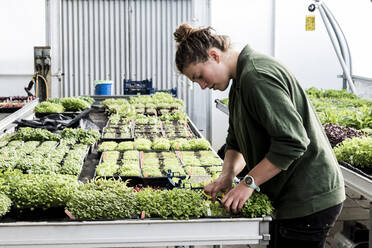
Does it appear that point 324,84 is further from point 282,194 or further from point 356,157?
point 282,194

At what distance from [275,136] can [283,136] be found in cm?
3

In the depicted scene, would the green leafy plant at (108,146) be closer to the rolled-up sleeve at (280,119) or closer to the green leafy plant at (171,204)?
the green leafy plant at (171,204)

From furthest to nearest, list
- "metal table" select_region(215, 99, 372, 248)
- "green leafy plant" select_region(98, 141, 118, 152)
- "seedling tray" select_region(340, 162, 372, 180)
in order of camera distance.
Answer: "green leafy plant" select_region(98, 141, 118, 152)
"seedling tray" select_region(340, 162, 372, 180)
"metal table" select_region(215, 99, 372, 248)

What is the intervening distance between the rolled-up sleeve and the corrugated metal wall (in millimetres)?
8432

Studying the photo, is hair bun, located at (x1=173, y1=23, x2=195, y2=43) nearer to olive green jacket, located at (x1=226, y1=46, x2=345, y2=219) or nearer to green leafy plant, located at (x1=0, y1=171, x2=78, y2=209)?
olive green jacket, located at (x1=226, y1=46, x2=345, y2=219)

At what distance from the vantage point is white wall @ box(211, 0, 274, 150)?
9.89m

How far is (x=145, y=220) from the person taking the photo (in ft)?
7.76

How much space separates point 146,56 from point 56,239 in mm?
8763

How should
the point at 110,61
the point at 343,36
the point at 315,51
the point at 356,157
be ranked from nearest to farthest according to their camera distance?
the point at 356,157
the point at 343,36
the point at 315,51
the point at 110,61

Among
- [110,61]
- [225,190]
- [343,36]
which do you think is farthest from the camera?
[110,61]

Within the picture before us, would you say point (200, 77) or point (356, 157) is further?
point (356, 157)

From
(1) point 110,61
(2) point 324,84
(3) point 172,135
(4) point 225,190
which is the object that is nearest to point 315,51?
(2) point 324,84

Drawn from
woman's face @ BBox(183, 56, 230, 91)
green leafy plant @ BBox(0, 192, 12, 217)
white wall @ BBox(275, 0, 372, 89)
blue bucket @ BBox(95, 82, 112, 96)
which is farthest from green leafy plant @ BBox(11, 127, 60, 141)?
white wall @ BBox(275, 0, 372, 89)

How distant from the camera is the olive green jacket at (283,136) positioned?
202cm
